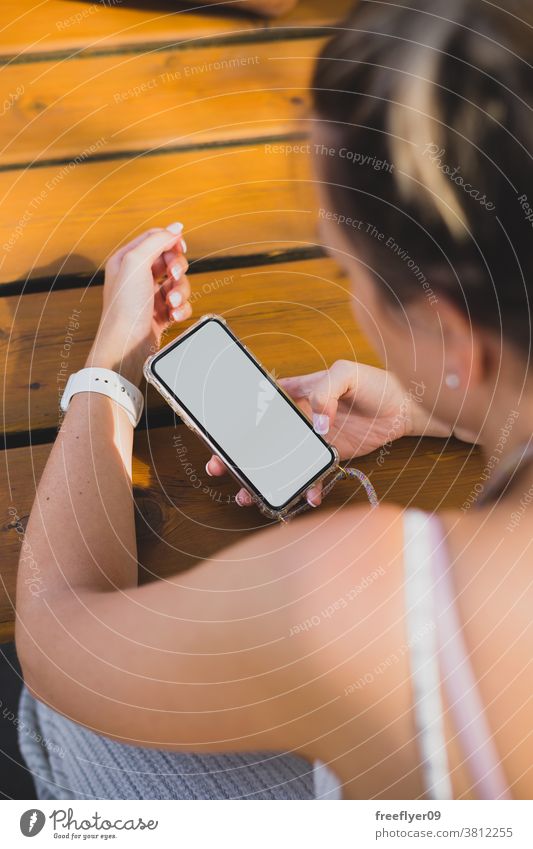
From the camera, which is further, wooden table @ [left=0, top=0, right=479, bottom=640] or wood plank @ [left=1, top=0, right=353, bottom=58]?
wood plank @ [left=1, top=0, right=353, bottom=58]

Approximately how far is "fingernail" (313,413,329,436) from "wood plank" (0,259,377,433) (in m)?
0.05

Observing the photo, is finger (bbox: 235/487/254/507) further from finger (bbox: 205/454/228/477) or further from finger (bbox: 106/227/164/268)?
finger (bbox: 106/227/164/268)

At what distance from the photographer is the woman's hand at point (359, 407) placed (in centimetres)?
55

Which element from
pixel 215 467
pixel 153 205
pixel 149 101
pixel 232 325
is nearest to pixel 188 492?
pixel 215 467

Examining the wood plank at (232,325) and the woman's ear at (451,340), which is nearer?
the woman's ear at (451,340)

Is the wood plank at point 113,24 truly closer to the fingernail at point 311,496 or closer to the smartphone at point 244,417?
the smartphone at point 244,417

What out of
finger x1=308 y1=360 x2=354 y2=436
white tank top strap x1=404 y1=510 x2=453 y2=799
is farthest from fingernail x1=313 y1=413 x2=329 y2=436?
white tank top strap x1=404 y1=510 x2=453 y2=799

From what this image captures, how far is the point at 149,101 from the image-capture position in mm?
634

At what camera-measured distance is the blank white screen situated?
0.51 meters

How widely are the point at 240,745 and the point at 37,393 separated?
0.28 m

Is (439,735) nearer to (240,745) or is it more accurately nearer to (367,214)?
(240,745)

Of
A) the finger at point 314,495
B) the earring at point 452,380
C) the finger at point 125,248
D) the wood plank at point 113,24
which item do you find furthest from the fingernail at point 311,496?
the wood plank at point 113,24

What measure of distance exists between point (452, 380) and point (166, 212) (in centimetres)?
26
